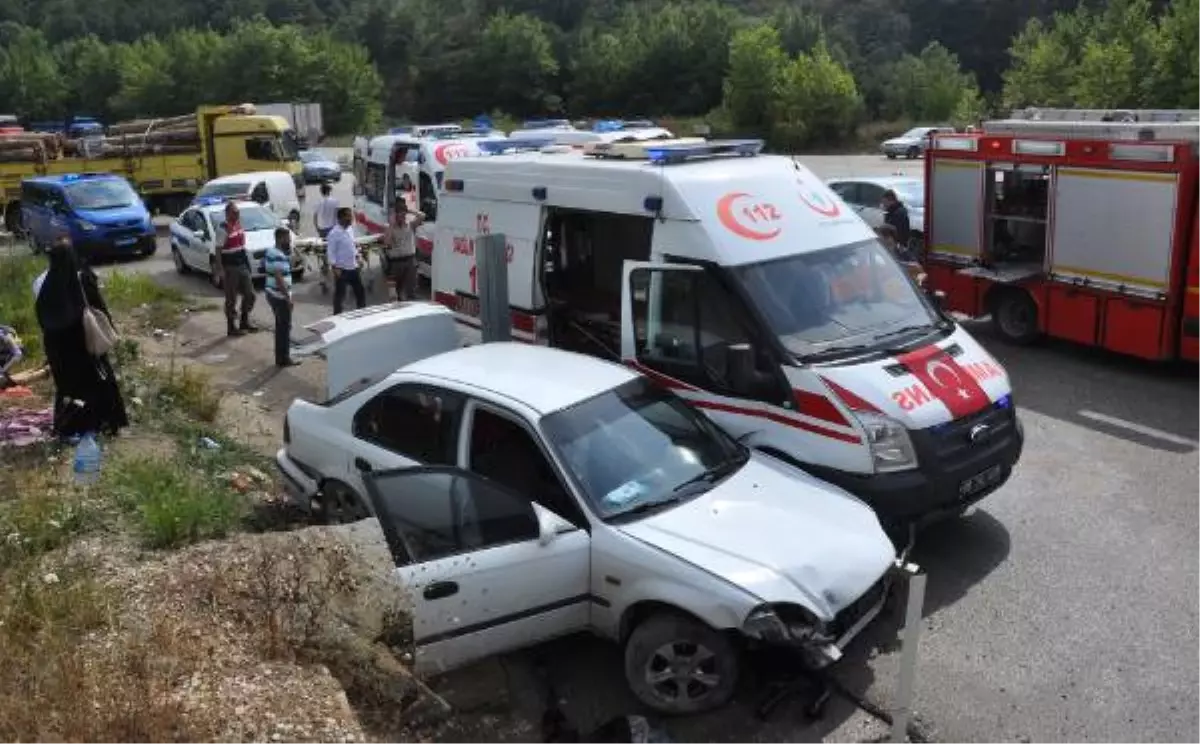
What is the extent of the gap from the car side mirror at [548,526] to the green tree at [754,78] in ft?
199

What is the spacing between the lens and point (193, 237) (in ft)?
64.3

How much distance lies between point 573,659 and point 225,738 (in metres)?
2.22

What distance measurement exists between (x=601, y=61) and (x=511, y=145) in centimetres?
7524

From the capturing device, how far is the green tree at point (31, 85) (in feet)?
300

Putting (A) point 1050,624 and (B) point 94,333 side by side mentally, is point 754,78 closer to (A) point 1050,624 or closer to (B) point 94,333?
(B) point 94,333

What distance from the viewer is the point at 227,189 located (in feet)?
77.2

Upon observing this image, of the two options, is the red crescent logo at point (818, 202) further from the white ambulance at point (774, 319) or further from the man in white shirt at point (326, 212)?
the man in white shirt at point (326, 212)

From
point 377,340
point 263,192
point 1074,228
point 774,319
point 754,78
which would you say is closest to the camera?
point 774,319

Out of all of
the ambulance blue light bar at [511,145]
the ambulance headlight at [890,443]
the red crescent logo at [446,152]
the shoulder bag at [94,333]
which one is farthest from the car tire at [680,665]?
the red crescent logo at [446,152]

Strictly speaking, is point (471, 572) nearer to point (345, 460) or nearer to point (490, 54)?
point (345, 460)

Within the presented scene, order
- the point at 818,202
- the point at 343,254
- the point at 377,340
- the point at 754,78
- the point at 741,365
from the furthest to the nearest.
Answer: the point at 754,78, the point at 343,254, the point at 377,340, the point at 818,202, the point at 741,365

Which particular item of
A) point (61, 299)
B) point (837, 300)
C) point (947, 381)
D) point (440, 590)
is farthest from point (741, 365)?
point (61, 299)

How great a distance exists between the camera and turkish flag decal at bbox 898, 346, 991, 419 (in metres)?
6.85

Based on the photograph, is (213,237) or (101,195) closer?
(213,237)
